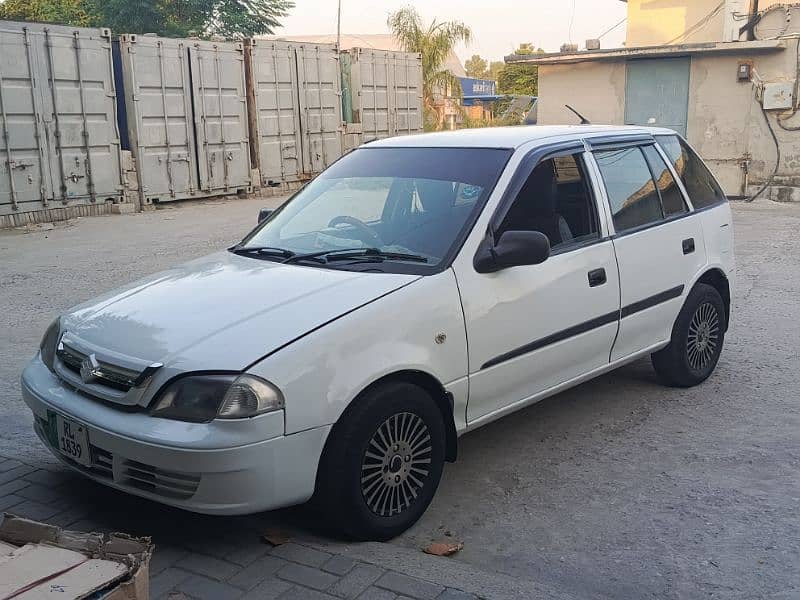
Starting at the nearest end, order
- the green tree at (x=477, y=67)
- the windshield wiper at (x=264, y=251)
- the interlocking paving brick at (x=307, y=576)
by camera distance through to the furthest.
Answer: the interlocking paving brick at (x=307, y=576) < the windshield wiper at (x=264, y=251) < the green tree at (x=477, y=67)

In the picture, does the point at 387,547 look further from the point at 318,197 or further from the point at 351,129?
the point at 351,129

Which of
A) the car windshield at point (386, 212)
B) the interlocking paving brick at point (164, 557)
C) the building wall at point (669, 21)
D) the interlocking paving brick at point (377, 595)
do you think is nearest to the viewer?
the interlocking paving brick at point (377, 595)

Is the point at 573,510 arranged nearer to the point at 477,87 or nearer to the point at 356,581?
the point at 356,581

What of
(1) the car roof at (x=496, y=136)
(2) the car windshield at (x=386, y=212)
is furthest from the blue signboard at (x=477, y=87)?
(2) the car windshield at (x=386, y=212)

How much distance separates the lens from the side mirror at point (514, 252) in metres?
3.89

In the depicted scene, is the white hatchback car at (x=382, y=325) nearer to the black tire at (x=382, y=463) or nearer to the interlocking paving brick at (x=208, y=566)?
the black tire at (x=382, y=463)

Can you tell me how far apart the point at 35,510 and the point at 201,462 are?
115cm

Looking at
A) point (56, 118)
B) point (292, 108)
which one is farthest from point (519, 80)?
point (56, 118)

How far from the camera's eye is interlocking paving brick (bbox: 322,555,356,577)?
3174mm

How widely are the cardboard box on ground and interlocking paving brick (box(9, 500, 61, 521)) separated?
0.92m

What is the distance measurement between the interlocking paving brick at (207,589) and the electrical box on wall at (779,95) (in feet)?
55.7

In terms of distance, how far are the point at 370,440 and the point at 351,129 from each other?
18542 millimetres

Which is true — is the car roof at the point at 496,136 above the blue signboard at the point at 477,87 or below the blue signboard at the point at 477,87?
below

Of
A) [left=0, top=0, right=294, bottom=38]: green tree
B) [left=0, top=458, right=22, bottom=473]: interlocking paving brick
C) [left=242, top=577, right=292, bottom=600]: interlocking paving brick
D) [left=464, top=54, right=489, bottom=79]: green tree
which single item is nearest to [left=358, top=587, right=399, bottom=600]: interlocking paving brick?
[left=242, top=577, right=292, bottom=600]: interlocking paving brick
